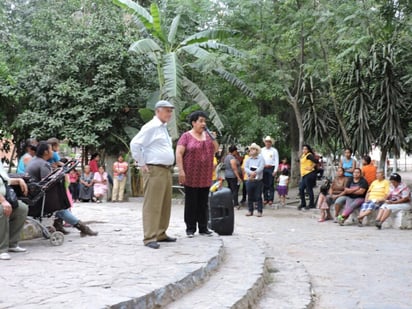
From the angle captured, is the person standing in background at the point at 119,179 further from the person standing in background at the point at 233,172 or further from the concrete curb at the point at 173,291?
the concrete curb at the point at 173,291

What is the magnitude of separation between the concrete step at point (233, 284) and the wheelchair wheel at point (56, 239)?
1.96 metres

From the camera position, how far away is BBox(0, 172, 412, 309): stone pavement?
13.4 feet

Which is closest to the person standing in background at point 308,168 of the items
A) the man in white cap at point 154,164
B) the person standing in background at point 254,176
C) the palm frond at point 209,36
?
the person standing in background at point 254,176

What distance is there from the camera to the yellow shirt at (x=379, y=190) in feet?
36.6

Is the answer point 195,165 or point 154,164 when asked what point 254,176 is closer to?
point 195,165

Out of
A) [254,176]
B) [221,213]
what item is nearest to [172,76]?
[254,176]

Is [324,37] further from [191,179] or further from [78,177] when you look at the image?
[191,179]

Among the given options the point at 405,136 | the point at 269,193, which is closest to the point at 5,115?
the point at 269,193

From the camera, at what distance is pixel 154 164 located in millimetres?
6215

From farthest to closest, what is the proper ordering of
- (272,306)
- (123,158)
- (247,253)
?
(123,158), (247,253), (272,306)

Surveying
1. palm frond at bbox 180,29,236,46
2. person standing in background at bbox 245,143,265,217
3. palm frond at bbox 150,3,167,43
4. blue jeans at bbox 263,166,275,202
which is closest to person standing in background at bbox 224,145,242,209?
blue jeans at bbox 263,166,275,202

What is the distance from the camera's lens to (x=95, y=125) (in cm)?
1683

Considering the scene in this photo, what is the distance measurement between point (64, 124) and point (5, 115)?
12.1 feet

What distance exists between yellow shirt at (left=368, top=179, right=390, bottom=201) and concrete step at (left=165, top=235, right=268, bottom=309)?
5187 millimetres
